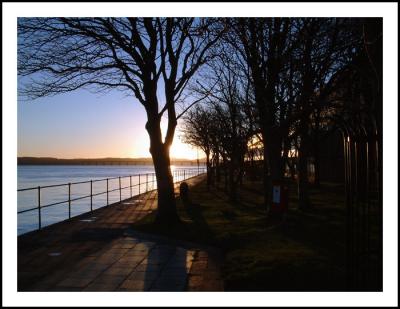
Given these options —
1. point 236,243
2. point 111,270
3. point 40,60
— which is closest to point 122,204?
point 40,60

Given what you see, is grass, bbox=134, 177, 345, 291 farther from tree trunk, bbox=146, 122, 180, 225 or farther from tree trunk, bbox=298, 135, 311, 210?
tree trunk, bbox=298, 135, 311, 210

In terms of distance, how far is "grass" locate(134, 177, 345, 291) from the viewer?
20.9 ft

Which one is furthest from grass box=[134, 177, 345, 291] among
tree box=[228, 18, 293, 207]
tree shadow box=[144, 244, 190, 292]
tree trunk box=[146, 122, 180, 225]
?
tree box=[228, 18, 293, 207]

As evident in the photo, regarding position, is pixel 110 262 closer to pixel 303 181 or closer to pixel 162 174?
pixel 162 174

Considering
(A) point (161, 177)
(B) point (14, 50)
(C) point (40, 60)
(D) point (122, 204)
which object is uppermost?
(C) point (40, 60)

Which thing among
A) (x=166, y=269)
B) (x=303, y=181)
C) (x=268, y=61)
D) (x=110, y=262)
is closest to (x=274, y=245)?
(x=166, y=269)

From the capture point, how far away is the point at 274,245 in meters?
8.90

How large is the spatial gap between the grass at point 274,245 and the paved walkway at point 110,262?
0.42m

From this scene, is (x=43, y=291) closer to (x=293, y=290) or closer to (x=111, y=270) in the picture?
(x=111, y=270)

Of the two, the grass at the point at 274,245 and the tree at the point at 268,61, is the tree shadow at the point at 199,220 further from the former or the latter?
the tree at the point at 268,61

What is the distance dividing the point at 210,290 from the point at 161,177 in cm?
687

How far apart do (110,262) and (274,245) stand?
328 centimetres

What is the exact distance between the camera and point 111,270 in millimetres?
7328

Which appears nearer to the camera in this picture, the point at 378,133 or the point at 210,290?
the point at 378,133
